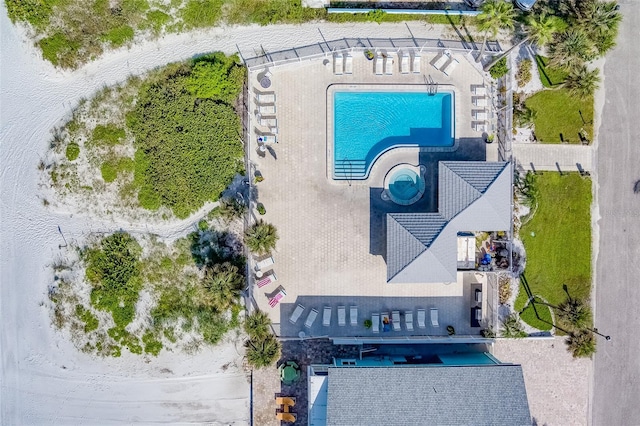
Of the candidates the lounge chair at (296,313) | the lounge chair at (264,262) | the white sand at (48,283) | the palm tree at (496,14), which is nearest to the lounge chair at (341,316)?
the lounge chair at (296,313)

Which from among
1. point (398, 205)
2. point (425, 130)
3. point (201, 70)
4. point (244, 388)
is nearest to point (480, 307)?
point (398, 205)

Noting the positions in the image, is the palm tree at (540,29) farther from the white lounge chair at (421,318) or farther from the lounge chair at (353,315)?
the lounge chair at (353,315)

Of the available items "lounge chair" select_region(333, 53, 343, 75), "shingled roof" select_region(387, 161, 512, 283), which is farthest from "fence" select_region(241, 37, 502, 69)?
"shingled roof" select_region(387, 161, 512, 283)

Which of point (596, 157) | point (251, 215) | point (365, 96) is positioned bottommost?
point (251, 215)

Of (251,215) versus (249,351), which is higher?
(251,215)

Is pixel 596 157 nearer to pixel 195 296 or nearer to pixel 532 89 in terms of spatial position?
pixel 532 89

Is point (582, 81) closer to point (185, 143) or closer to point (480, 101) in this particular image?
point (480, 101)

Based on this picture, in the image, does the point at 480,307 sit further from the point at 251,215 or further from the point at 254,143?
the point at 254,143
